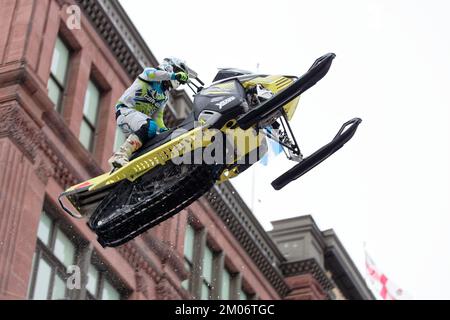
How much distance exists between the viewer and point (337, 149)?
17.0 m

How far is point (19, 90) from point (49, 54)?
87.6 inches

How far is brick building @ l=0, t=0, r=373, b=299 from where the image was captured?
28297 mm

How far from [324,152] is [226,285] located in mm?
22522

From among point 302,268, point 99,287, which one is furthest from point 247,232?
point 99,287

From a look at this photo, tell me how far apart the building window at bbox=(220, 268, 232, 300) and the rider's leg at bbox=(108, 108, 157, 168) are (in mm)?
20818

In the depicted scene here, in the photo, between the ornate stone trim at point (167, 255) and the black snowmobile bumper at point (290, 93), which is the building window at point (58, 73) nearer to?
the ornate stone trim at point (167, 255)

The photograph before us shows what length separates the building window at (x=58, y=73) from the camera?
1245 inches

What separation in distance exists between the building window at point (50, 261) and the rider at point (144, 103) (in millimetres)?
10724

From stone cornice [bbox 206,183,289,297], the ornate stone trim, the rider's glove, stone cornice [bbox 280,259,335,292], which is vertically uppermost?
stone cornice [bbox 280,259,335,292]

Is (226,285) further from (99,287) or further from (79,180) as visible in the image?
(79,180)

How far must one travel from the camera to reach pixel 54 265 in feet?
95.5

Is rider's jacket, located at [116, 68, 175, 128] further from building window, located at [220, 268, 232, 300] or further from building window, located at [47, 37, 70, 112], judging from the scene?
building window, located at [220, 268, 232, 300]

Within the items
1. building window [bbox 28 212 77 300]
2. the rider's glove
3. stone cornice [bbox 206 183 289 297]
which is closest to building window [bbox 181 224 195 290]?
stone cornice [bbox 206 183 289 297]
